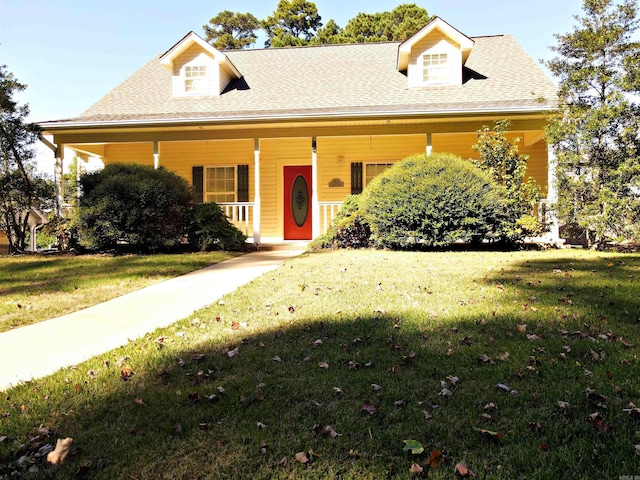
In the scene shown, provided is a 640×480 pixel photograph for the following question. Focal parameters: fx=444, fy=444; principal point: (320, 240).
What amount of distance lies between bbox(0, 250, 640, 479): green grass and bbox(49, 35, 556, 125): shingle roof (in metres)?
8.00

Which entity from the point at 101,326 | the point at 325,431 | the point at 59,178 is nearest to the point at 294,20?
the point at 59,178

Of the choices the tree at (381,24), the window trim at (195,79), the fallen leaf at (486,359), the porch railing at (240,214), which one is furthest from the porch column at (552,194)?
the tree at (381,24)

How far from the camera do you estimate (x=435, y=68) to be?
43.3 ft

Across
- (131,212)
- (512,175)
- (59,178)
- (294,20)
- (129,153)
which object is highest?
(294,20)

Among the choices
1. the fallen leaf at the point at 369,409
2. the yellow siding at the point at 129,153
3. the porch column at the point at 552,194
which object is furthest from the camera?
the yellow siding at the point at 129,153

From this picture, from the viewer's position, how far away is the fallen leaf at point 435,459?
1.93m

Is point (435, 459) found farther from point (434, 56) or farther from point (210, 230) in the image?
point (434, 56)

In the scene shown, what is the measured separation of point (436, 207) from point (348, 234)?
224 centimetres

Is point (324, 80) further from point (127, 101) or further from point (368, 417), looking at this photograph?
point (368, 417)

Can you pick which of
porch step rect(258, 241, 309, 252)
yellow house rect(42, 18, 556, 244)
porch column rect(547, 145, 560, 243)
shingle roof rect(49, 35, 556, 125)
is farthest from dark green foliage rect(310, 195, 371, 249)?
porch column rect(547, 145, 560, 243)

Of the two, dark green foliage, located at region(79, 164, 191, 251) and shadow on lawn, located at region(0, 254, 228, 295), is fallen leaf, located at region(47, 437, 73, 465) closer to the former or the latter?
shadow on lawn, located at region(0, 254, 228, 295)

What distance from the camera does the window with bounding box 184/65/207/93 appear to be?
45.8 ft

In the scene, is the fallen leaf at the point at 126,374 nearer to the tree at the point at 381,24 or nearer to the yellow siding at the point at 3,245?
the yellow siding at the point at 3,245

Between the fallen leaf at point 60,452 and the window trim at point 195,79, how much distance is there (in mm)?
13247
